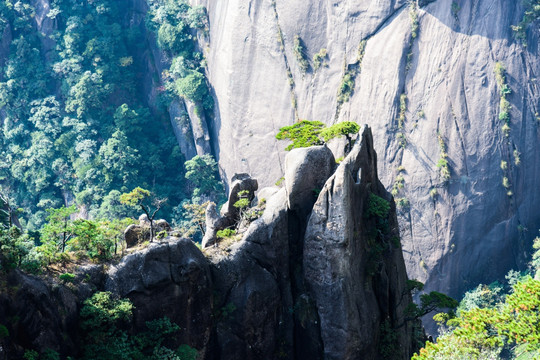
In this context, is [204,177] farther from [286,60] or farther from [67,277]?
[67,277]

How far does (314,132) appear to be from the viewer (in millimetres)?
33750

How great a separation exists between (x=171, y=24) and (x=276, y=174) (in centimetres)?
1879

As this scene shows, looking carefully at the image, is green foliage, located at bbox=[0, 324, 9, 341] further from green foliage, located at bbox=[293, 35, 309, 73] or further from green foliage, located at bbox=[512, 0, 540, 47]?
green foliage, located at bbox=[512, 0, 540, 47]

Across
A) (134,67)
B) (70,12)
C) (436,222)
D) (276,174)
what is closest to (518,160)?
(436,222)

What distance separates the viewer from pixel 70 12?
69.1 m

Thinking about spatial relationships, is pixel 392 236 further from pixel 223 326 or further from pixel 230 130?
pixel 230 130

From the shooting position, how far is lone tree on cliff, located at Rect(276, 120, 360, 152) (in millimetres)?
32906

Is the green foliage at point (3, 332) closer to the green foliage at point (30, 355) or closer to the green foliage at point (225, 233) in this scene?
the green foliage at point (30, 355)

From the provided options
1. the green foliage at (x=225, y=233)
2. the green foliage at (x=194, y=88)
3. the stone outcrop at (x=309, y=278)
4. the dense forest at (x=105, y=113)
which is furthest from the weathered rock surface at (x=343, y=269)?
the green foliage at (x=194, y=88)

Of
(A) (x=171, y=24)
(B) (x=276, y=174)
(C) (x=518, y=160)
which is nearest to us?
(C) (x=518, y=160)

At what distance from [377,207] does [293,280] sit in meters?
5.20

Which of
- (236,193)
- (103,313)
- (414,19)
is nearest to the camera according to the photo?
(103,313)

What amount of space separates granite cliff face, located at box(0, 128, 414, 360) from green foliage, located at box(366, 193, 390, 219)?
7 cm

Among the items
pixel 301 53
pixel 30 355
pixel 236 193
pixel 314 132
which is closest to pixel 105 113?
pixel 301 53
